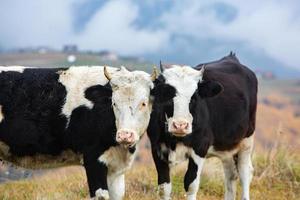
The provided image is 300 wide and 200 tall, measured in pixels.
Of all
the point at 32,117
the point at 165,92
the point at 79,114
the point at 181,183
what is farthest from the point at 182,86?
the point at 181,183

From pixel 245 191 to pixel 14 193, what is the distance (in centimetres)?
Answer: 405

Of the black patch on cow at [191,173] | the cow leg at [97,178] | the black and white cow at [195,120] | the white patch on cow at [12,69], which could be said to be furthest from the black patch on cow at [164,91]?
the white patch on cow at [12,69]

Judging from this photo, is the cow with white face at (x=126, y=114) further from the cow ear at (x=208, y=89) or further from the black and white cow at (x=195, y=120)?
the cow ear at (x=208, y=89)

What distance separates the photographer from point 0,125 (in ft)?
28.4

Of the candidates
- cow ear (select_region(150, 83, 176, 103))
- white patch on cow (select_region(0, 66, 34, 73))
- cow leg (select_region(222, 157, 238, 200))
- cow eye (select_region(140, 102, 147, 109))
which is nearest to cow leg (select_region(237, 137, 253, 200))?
cow leg (select_region(222, 157, 238, 200))

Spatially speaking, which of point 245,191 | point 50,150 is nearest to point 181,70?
point 50,150

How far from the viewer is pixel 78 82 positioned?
350 inches

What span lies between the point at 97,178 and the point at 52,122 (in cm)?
101

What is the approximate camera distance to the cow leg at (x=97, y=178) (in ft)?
27.4

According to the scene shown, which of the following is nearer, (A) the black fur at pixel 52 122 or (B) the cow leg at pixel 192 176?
(A) the black fur at pixel 52 122

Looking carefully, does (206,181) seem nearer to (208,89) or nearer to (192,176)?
(192,176)

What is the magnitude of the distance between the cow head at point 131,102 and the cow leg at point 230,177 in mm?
3335

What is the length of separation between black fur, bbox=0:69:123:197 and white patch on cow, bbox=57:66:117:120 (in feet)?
0.21

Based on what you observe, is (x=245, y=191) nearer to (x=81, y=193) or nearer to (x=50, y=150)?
(x=81, y=193)
